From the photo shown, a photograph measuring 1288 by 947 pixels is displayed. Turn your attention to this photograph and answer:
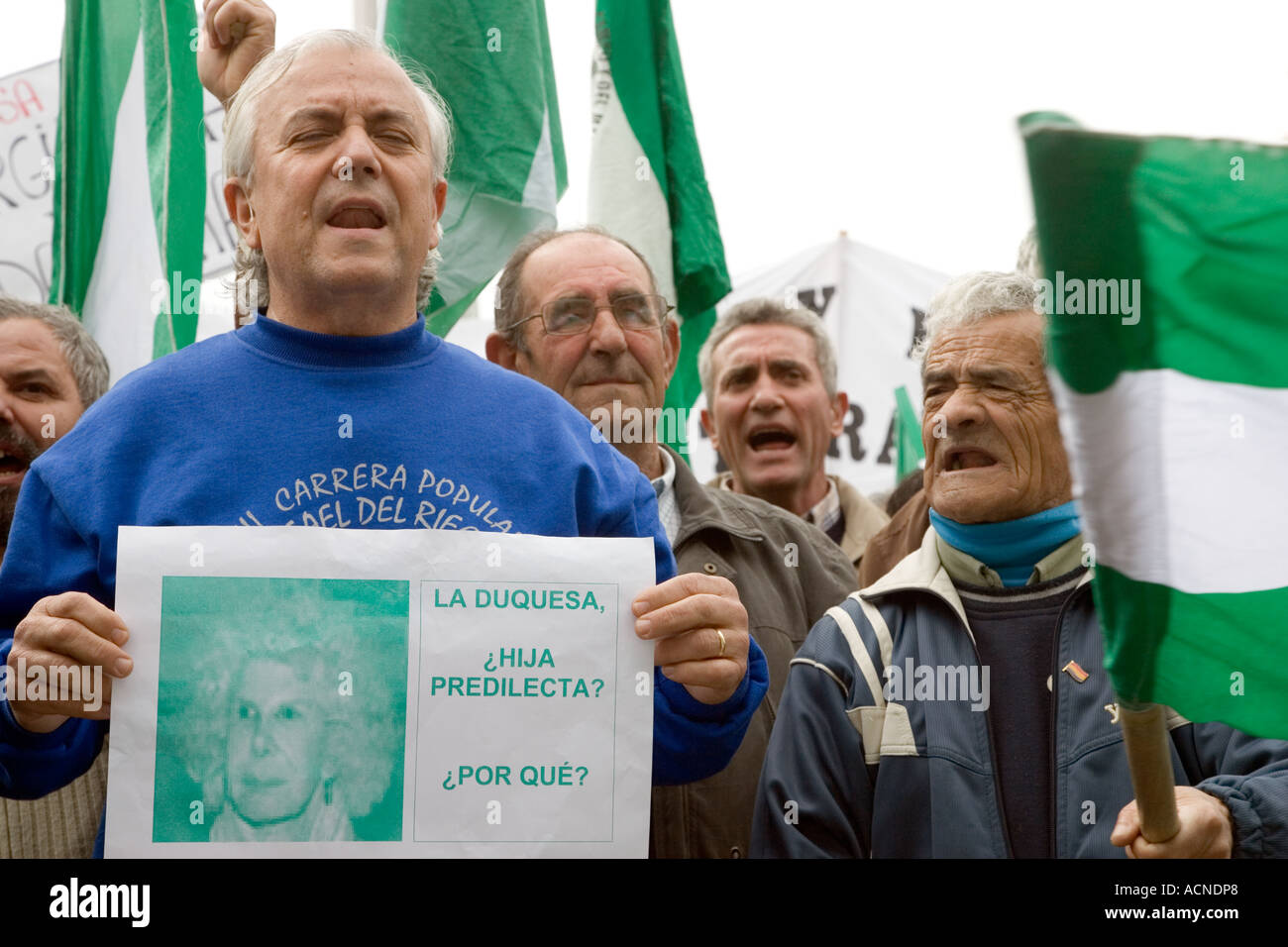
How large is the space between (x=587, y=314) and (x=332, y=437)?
65.5 inches

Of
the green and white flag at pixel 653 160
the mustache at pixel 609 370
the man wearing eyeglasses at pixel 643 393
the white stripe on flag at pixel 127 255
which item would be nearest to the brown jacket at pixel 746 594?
the man wearing eyeglasses at pixel 643 393

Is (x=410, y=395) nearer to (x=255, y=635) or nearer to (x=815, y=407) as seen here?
(x=255, y=635)

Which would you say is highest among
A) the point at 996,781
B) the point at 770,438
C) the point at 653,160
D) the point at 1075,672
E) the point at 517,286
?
the point at 653,160

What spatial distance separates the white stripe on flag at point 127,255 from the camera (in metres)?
5.09

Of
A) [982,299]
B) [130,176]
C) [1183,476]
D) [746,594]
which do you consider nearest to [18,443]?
[746,594]

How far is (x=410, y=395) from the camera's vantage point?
242cm

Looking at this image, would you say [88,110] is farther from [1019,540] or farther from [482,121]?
[1019,540]

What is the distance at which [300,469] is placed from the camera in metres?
2.31

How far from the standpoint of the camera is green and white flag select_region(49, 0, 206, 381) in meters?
5.05

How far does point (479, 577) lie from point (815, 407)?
9.81 ft

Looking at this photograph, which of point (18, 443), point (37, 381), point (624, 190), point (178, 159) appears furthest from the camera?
point (624, 190)

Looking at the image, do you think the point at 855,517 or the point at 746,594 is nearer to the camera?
the point at 746,594

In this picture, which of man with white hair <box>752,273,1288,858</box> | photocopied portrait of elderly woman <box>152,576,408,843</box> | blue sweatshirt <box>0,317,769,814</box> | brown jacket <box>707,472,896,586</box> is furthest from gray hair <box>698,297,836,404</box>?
photocopied portrait of elderly woman <box>152,576,408,843</box>

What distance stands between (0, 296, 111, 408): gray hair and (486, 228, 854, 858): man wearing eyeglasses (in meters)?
1.02
